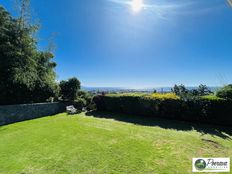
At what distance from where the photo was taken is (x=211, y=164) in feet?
18.1

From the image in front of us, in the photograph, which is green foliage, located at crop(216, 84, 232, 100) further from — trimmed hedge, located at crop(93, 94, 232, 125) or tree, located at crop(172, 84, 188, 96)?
tree, located at crop(172, 84, 188, 96)

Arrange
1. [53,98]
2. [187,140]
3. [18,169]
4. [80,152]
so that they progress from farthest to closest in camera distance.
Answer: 1. [53,98]
2. [187,140]
3. [80,152]
4. [18,169]

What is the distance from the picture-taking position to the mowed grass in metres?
5.16

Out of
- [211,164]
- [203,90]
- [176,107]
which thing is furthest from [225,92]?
[203,90]

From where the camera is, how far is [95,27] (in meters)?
14.7

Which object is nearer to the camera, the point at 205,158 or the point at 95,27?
the point at 205,158

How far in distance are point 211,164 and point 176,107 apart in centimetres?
631

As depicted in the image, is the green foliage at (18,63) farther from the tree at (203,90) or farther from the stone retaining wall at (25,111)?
the tree at (203,90)

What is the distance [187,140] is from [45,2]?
12.1 m

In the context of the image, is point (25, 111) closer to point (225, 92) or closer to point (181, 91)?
point (181, 91)

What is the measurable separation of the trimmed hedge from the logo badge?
5249mm

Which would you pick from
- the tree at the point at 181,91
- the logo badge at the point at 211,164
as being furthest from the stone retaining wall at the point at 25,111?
the logo badge at the point at 211,164

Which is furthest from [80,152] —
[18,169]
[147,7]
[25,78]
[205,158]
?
[25,78]

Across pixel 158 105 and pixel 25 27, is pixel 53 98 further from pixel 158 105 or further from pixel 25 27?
pixel 158 105
